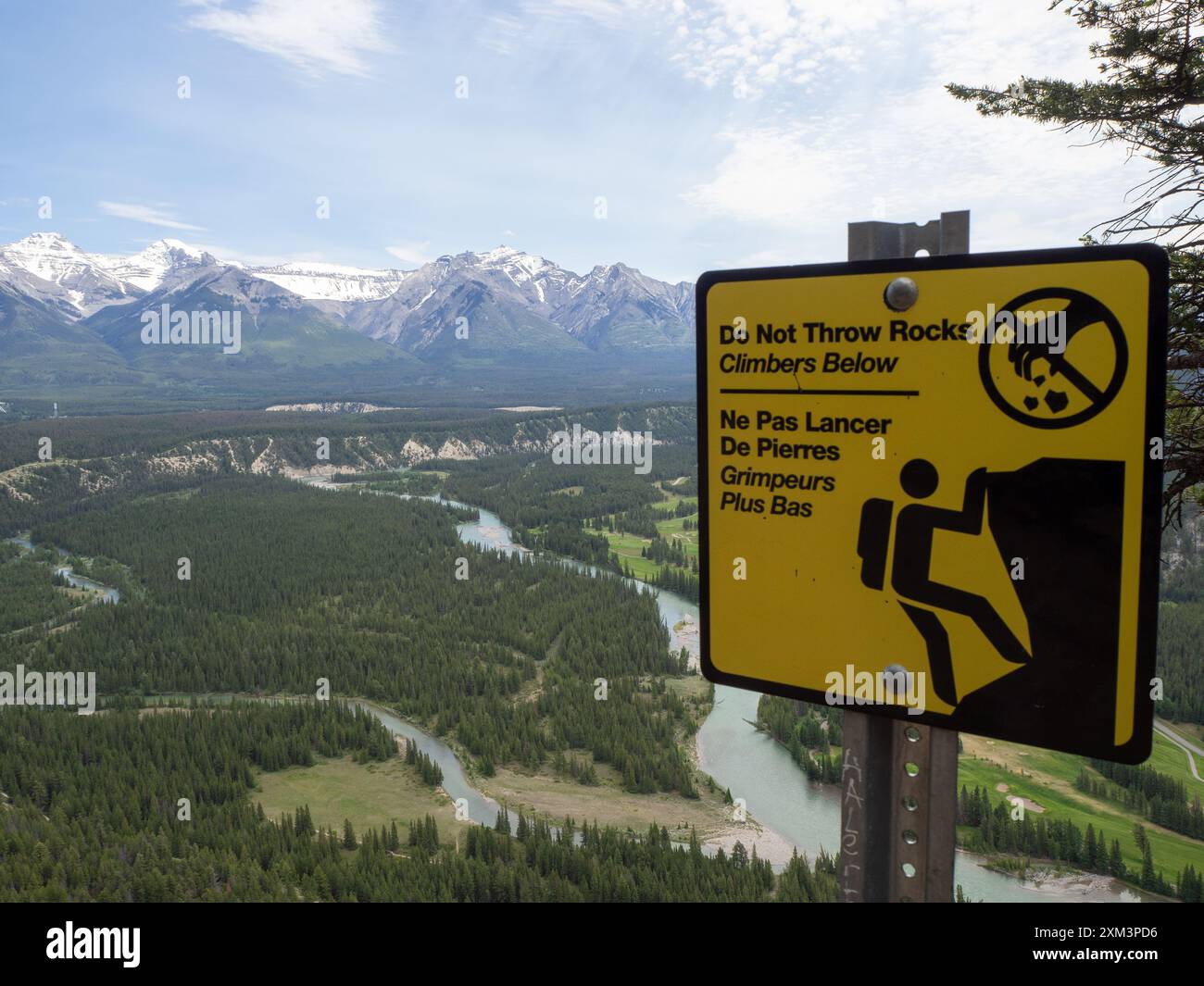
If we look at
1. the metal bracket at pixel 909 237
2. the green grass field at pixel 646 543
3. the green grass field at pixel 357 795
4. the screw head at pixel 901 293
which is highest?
the metal bracket at pixel 909 237

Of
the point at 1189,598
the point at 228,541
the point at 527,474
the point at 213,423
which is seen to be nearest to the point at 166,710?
the point at 228,541

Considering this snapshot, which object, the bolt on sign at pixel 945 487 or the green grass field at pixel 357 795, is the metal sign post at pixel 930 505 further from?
the green grass field at pixel 357 795

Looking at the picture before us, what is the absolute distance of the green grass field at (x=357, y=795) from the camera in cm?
4256

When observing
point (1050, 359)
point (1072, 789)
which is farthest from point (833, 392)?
point (1072, 789)

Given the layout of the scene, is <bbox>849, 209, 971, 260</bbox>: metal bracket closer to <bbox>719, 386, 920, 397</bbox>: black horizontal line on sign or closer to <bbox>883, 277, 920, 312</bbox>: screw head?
<bbox>883, 277, 920, 312</bbox>: screw head

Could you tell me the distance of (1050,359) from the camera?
230 centimetres

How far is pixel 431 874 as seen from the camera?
3397cm

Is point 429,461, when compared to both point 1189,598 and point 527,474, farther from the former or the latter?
point 1189,598

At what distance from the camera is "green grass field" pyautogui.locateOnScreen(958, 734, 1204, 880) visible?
37562mm

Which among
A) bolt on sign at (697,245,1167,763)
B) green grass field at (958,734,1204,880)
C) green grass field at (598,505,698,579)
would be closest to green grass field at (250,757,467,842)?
green grass field at (958,734,1204,880)

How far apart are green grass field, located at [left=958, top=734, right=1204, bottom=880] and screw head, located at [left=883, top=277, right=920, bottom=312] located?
1501 inches

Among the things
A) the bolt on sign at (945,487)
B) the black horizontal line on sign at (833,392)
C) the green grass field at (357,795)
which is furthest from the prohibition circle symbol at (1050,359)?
the green grass field at (357,795)

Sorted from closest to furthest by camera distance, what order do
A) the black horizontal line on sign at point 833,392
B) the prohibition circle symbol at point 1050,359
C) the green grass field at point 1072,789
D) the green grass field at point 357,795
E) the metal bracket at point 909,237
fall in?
the prohibition circle symbol at point 1050,359
the metal bracket at point 909,237
the black horizontal line on sign at point 833,392
the green grass field at point 1072,789
the green grass field at point 357,795

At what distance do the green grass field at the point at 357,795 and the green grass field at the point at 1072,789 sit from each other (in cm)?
2649
